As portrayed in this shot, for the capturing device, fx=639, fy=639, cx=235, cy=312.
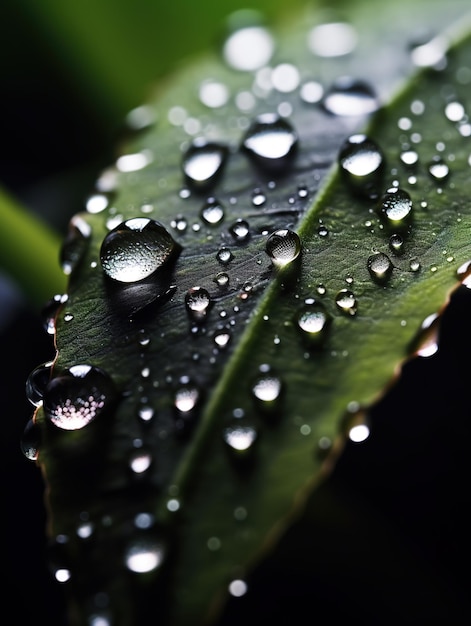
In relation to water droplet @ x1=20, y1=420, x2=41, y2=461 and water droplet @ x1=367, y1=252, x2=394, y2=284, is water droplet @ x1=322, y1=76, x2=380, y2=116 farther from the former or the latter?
water droplet @ x1=20, y1=420, x2=41, y2=461

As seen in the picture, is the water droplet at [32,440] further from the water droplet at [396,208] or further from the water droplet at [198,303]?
the water droplet at [396,208]

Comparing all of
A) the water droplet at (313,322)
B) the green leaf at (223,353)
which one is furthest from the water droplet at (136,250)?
the water droplet at (313,322)

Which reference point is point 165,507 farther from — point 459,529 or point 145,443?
point 459,529

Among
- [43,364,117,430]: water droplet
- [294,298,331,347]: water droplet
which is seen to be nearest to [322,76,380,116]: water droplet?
[294,298,331,347]: water droplet

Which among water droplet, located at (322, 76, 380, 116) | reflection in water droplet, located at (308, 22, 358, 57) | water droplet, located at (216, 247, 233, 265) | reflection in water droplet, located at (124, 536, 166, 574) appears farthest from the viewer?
reflection in water droplet, located at (308, 22, 358, 57)

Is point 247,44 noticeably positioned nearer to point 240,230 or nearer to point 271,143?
point 271,143
